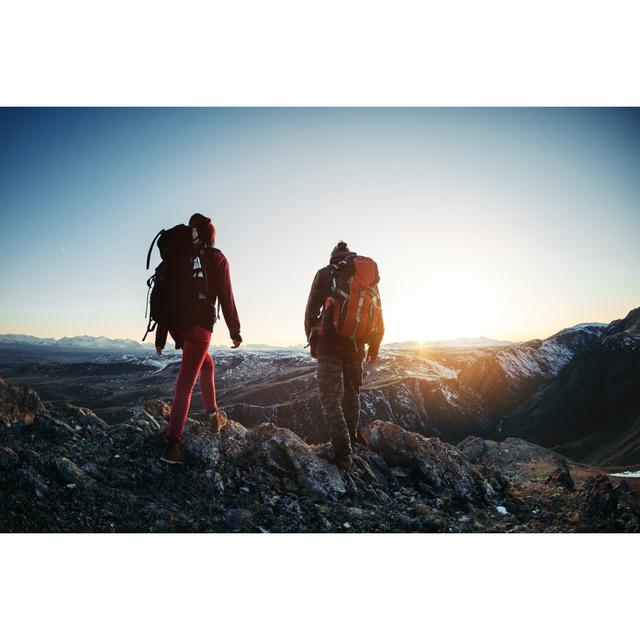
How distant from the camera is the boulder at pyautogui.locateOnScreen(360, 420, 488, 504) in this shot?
600cm

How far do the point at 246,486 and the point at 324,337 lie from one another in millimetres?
2247

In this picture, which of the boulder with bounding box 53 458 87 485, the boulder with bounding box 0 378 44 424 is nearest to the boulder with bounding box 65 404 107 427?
the boulder with bounding box 0 378 44 424

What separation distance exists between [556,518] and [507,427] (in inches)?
358

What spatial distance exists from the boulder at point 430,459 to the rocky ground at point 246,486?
0.7 inches

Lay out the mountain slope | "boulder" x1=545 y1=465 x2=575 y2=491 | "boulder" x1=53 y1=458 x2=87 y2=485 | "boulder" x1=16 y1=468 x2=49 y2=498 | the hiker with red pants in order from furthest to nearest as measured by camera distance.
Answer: the mountain slope
"boulder" x1=545 y1=465 x2=575 y2=491
the hiker with red pants
"boulder" x1=53 y1=458 x2=87 y2=485
"boulder" x1=16 y1=468 x2=49 y2=498

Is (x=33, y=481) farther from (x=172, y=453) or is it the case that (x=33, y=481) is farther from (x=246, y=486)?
(x=246, y=486)

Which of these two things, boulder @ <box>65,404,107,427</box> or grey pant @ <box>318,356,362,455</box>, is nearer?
grey pant @ <box>318,356,362,455</box>

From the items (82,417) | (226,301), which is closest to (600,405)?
(226,301)

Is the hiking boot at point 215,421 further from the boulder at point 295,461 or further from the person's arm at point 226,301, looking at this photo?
the person's arm at point 226,301

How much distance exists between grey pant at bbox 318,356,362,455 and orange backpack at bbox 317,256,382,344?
0.41m

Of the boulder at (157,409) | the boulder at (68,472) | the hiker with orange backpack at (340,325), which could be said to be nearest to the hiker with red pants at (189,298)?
the boulder at (68,472)

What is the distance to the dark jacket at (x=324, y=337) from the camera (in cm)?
545

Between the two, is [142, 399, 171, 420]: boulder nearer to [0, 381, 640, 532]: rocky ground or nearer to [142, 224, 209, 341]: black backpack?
[0, 381, 640, 532]: rocky ground

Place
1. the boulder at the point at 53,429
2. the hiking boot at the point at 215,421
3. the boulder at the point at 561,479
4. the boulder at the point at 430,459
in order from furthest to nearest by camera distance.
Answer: the boulder at the point at 561,479 → the boulder at the point at 430,459 → the hiking boot at the point at 215,421 → the boulder at the point at 53,429
